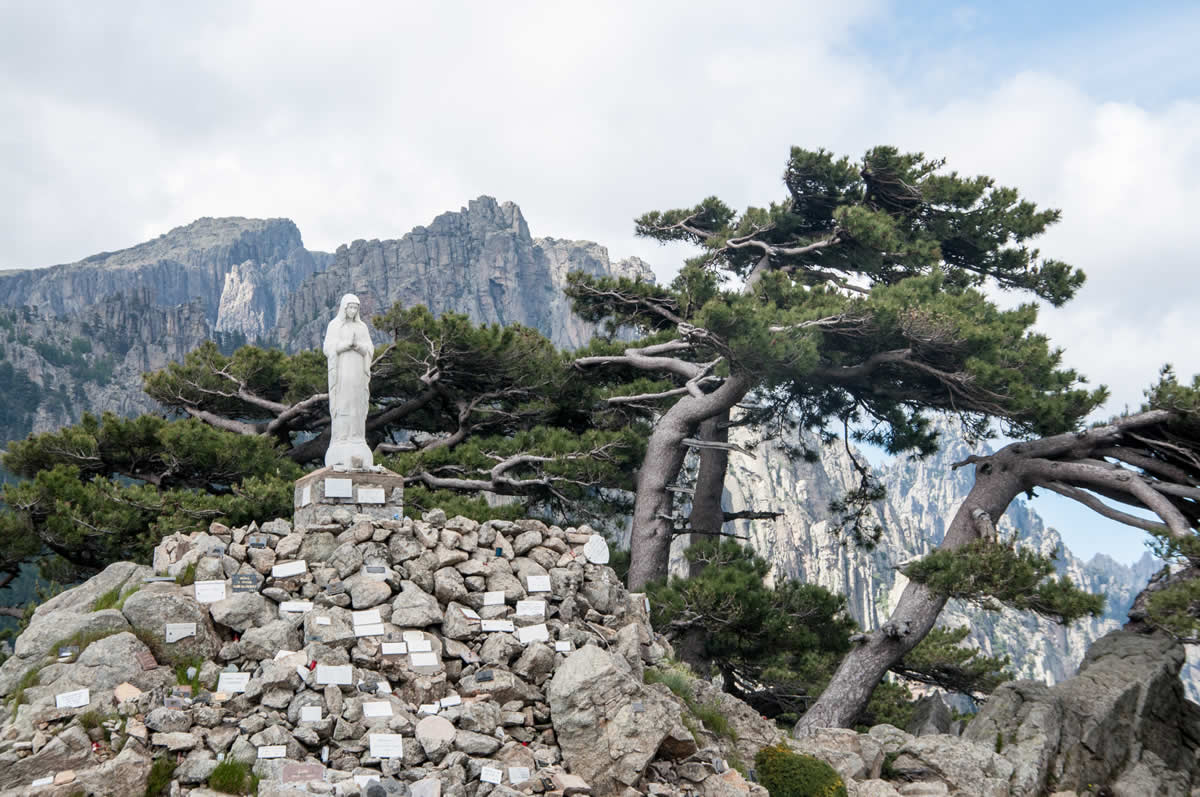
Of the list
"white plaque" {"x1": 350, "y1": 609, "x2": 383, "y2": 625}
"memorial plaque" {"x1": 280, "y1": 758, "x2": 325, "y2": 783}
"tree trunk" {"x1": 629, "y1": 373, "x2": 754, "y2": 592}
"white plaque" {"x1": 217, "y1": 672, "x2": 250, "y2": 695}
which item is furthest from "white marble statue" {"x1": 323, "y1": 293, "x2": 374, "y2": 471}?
"tree trunk" {"x1": 629, "y1": 373, "x2": 754, "y2": 592}

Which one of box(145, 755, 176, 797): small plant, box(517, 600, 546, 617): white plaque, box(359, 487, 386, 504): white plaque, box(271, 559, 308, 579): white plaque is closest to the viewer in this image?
box(145, 755, 176, 797): small plant

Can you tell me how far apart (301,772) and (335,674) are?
1.10m

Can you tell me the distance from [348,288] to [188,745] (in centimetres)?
10771

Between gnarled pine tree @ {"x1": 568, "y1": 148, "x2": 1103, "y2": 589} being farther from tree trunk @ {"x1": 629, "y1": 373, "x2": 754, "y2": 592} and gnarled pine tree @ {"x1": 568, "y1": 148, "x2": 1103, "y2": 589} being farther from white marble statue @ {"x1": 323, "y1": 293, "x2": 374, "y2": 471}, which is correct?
white marble statue @ {"x1": 323, "y1": 293, "x2": 374, "y2": 471}

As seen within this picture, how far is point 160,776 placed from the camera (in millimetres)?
8328

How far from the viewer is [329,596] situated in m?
10.5

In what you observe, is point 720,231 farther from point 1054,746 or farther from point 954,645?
point 1054,746

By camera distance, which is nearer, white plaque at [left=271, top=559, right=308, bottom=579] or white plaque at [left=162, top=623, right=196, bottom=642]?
white plaque at [left=162, top=623, right=196, bottom=642]

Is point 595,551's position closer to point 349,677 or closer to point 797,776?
point 797,776

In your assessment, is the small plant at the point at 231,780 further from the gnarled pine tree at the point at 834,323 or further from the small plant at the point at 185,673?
the gnarled pine tree at the point at 834,323

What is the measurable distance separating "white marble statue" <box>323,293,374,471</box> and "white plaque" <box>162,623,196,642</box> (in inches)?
118

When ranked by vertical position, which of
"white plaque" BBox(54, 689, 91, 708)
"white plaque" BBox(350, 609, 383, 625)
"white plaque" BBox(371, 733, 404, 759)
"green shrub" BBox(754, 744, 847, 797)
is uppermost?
"white plaque" BBox(350, 609, 383, 625)

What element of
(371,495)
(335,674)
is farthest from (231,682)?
(371,495)

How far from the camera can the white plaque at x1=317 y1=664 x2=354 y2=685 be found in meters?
9.35
